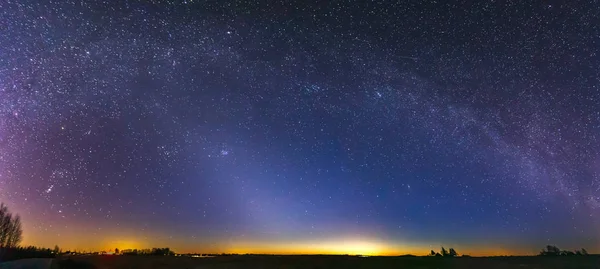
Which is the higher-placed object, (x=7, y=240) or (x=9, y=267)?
(x=7, y=240)

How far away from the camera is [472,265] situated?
30516 millimetres

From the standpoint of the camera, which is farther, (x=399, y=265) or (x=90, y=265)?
(x=399, y=265)

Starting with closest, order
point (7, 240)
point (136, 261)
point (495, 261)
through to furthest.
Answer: point (136, 261) < point (495, 261) < point (7, 240)

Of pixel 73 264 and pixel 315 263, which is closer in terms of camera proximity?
Result: pixel 73 264

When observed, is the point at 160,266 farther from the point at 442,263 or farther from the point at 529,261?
the point at 529,261

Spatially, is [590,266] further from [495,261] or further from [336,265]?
[336,265]

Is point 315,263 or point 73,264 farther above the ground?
point 315,263

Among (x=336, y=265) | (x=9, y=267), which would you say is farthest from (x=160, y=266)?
(x=336, y=265)

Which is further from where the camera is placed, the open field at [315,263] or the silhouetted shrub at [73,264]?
the open field at [315,263]

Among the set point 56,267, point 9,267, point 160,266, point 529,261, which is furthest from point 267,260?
point 529,261

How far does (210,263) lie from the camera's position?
1163 inches

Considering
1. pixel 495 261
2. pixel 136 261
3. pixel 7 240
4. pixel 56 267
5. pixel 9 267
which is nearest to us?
pixel 9 267

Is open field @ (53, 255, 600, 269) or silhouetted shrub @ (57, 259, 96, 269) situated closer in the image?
silhouetted shrub @ (57, 259, 96, 269)

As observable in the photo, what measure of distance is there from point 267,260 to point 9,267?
19111mm
